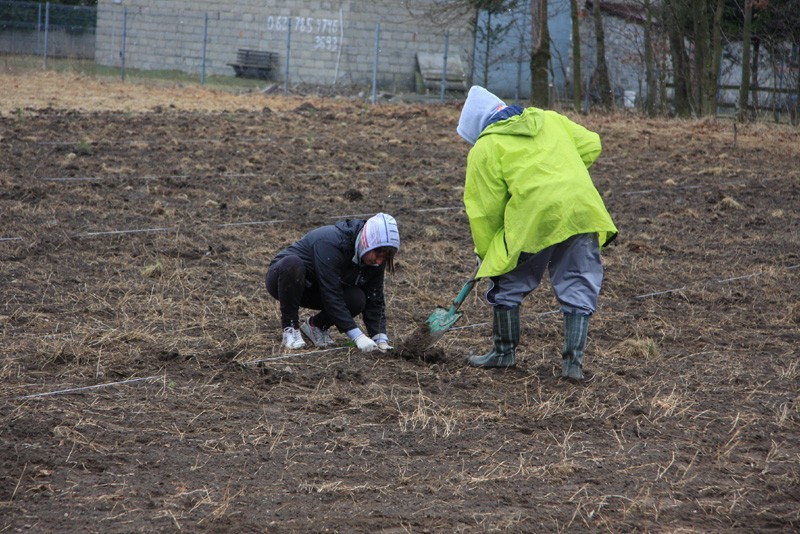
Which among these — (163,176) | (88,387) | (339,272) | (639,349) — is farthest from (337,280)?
(163,176)

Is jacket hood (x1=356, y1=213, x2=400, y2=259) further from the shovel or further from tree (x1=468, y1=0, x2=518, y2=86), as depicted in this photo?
tree (x1=468, y1=0, x2=518, y2=86)

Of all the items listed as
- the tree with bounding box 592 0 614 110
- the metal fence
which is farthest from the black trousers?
the metal fence

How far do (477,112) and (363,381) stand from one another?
1.63 meters

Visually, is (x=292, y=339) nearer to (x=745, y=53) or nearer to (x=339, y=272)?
(x=339, y=272)

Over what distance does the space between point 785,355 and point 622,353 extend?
102 centimetres

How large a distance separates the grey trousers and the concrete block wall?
27053 millimetres

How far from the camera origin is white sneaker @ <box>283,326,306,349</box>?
235 inches

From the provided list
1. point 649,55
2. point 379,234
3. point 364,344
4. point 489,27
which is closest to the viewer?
point 379,234

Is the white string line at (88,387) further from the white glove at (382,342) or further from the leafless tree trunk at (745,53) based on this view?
the leafless tree trunk at (745,53)

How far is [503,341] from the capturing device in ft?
18.5

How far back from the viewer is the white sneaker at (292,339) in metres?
5.96

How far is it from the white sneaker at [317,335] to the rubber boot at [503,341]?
92cm

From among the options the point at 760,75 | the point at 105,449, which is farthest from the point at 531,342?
the point at 760,75

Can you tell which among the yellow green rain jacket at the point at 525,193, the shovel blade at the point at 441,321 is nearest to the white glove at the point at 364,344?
the shovel blade at the point at 441,321
